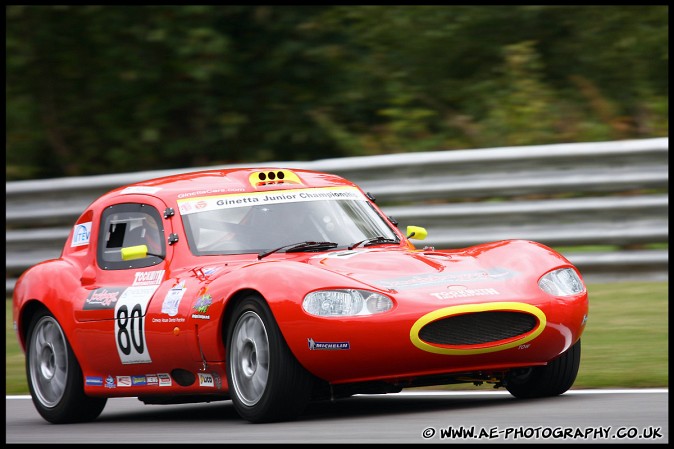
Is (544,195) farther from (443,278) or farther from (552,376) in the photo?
(443,278)

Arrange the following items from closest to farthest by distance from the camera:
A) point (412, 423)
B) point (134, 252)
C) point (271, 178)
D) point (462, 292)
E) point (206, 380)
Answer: point (412, 423)
point (462, 292)
point (206, 380)
point (134, 252)
point (271, 178)

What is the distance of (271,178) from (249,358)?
6.02 ft

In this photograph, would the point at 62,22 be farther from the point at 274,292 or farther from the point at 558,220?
the point at 274,292

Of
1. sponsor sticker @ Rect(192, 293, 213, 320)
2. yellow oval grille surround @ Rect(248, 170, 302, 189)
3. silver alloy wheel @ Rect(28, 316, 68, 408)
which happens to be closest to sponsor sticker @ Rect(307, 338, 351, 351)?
sponsor sticker @ Rect(192, 293, 213, 320)

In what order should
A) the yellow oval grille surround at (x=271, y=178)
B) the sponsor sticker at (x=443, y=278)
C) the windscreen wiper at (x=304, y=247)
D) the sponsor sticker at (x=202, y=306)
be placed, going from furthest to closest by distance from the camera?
the yellow oval grille surround at (x=271, y=178) < the windscreen wiper at (x=304, y=247) < the sponsor sticker at (x=202, y=306) < the sponsor sticker at (x=443, y=278)

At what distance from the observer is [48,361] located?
8.81 meters

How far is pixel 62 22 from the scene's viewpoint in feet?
49.6

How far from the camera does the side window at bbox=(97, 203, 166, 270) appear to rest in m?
8.34

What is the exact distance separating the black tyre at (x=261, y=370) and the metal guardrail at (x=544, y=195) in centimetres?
483

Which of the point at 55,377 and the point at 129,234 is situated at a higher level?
the point at 129,234

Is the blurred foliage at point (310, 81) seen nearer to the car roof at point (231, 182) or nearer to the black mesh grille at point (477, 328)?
the car roof at point (231, 182)

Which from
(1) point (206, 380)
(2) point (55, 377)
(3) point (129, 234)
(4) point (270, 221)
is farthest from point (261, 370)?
(2) point (55, 377)

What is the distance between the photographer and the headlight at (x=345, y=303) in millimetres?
6898

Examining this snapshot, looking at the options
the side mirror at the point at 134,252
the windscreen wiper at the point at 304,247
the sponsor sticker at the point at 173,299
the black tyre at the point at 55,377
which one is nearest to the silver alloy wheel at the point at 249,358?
the sponsor sticker at the point at 173,299
